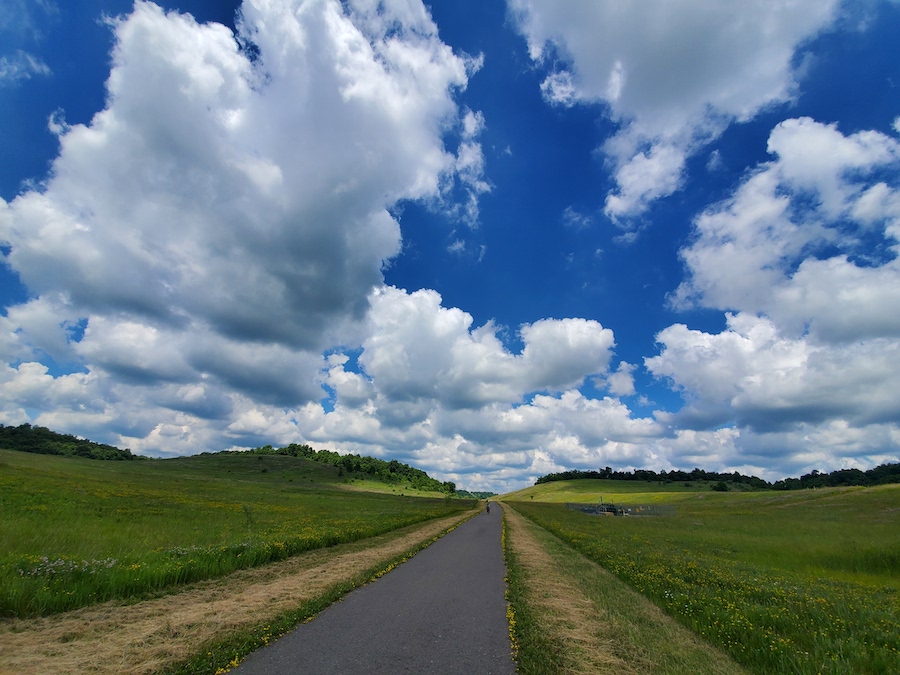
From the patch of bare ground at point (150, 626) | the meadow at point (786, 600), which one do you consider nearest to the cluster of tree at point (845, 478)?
the meadow at point (786, 600)

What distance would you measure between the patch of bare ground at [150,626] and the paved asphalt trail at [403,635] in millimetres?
1244

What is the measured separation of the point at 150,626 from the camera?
8.09m

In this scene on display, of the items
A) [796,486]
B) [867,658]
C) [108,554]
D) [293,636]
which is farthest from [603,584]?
[796,486]

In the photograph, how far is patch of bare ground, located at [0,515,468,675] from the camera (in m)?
6.45

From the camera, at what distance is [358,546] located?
69.3 feet

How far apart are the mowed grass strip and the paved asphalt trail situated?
59 cm

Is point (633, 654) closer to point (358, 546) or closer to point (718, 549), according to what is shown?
point (358, 546)

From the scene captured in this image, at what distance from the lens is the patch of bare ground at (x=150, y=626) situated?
6453 millimetres

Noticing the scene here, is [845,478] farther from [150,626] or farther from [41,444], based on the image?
[41,444]

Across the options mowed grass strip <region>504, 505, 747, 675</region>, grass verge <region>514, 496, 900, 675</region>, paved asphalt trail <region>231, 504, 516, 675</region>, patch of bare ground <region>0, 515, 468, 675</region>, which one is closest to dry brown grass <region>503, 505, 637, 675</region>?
mowed grass strip <region>504, 505, 747, 675</region>

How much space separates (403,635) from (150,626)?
5.03 metres

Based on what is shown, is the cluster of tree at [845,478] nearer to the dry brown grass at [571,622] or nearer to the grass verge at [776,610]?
the grass verge at [776,610]

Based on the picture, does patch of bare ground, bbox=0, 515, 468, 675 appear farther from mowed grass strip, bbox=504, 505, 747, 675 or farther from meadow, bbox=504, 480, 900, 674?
meadow, bbox=504, 480, 900, 674

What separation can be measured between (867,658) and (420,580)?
430 inches
